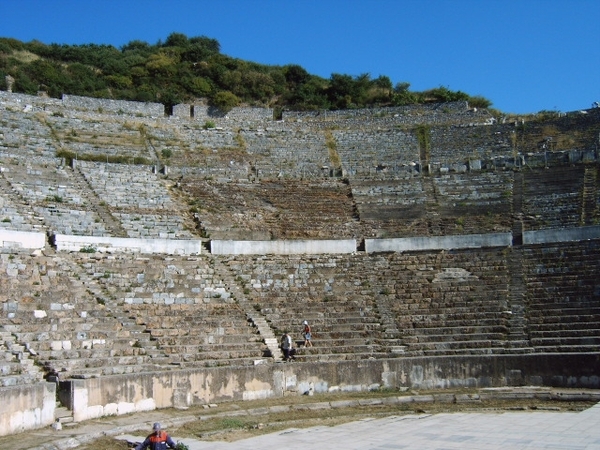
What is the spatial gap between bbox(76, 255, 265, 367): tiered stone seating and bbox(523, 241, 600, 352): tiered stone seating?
7.38 metres

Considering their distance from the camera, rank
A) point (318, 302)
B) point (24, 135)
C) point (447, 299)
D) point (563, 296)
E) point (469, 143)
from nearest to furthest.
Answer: point (563, 296), point (447, 299), point (318, 302), point (24, 135), point (469, 143)

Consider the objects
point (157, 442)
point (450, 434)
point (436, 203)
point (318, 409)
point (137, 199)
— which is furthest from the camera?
point (436, 203)

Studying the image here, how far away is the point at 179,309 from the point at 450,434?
9151mm

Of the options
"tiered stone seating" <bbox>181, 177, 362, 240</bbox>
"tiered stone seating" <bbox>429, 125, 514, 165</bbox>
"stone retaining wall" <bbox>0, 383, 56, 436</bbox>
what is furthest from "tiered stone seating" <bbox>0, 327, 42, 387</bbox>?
"tiered stone seating" <bbox>429, 125, 514, 165</bbox>

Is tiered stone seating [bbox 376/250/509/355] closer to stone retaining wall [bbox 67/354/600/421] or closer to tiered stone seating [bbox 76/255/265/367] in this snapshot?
stone retaining wall [bbox 67/354/600/421]

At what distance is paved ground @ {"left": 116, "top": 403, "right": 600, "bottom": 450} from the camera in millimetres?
10602

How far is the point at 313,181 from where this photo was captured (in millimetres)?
28938

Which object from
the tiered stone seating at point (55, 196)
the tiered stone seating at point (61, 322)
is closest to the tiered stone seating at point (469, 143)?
the tiered stone seating at point (55, 196)

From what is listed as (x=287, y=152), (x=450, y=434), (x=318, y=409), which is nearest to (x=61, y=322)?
(x=318, y=409)

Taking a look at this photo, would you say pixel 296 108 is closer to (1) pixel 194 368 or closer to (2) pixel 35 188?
(2) pixel 35 188

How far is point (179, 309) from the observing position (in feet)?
61.2

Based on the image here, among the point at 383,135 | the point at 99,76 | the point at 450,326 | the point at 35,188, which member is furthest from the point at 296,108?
the point at 450,326

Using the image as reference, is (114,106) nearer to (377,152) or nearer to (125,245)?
(377,152)

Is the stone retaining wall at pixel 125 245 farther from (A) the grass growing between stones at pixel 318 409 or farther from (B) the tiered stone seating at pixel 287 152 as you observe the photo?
(A) the grass growing between stones at pixel 318 409
